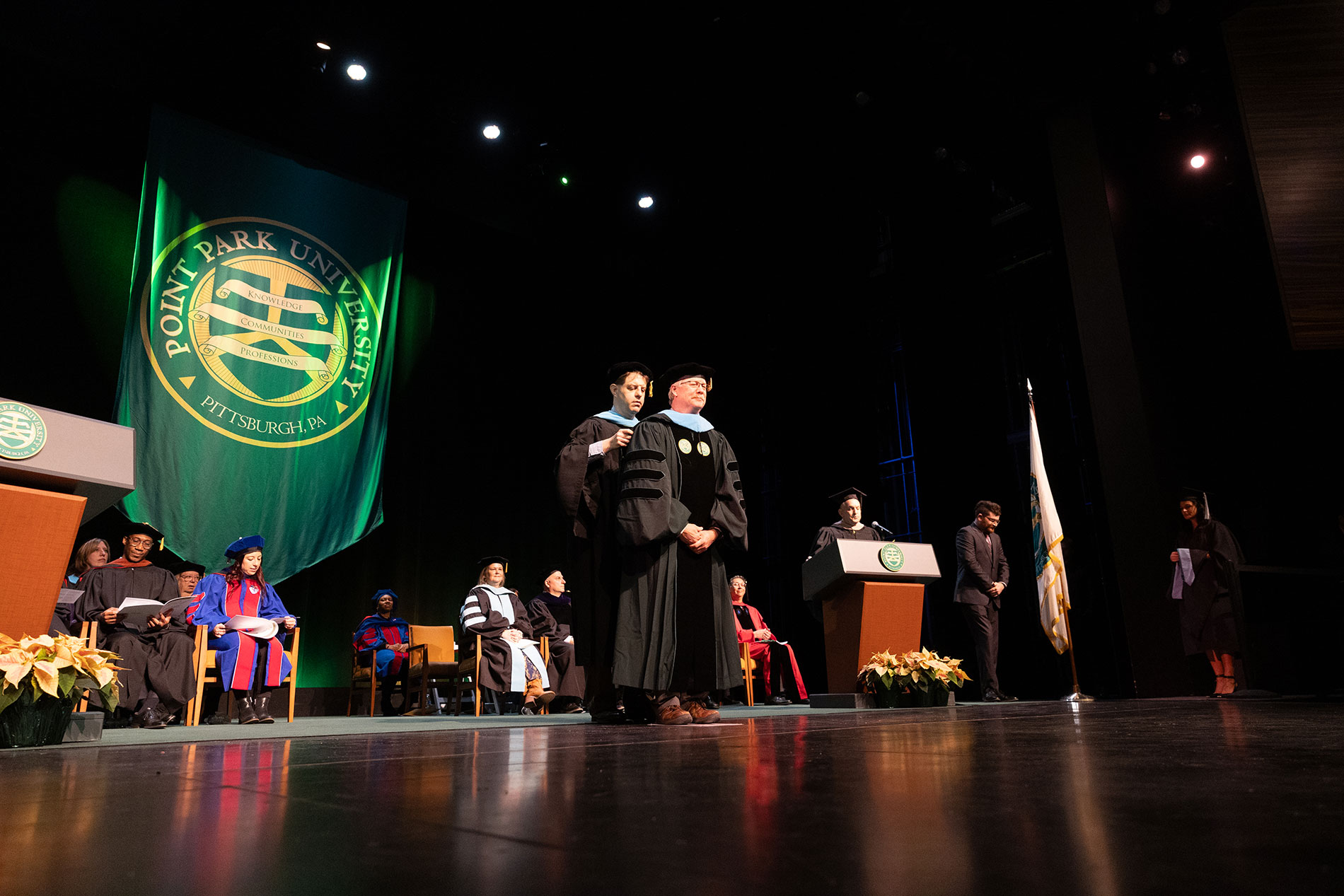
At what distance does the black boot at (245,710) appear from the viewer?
5277 millimetres

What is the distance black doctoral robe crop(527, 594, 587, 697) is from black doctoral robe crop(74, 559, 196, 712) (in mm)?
2686

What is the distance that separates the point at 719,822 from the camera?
0.72m

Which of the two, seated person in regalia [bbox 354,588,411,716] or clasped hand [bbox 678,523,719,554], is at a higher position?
clasped hand [bbox 678,523,719,554]

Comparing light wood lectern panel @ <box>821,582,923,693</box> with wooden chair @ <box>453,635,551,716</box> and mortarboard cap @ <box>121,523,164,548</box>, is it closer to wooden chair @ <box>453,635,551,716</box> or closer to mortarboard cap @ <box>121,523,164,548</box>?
wooden chair @ <box>453,635,551,716</box>

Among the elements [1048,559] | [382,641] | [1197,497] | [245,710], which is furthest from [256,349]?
[1197,497]

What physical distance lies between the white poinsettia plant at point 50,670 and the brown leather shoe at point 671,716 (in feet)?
5.83

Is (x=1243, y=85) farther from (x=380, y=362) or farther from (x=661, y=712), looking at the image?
(x=380, y=362)

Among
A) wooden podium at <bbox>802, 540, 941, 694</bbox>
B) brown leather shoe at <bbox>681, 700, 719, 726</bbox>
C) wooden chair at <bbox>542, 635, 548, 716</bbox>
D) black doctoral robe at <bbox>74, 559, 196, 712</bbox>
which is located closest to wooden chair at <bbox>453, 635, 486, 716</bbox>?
wooden chair at <bbox>542, 635, 548, 716</bbox>

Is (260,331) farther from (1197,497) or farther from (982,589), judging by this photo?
(1197,497)

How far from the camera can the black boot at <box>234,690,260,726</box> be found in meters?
5.28

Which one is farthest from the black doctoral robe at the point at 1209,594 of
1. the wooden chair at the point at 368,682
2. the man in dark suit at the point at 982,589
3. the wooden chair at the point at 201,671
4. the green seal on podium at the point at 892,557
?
the wooden chair at the point at 201,671

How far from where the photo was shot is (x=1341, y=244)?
3.37 m

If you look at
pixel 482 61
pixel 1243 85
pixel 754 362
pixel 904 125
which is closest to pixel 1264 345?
pixel 904 125

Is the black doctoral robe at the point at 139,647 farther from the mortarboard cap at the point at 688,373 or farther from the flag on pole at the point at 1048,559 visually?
the flag on pole at the point at 1048,559
